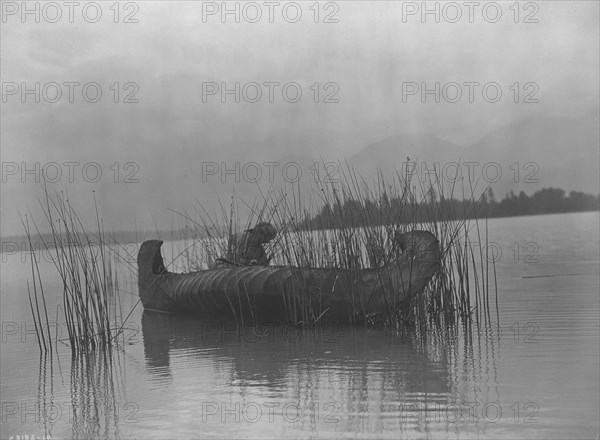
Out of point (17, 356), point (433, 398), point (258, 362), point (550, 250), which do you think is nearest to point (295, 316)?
point (258, 362)

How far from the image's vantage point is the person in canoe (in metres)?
5.75

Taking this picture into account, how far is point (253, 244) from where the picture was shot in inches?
229

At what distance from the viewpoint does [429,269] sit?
4473mm

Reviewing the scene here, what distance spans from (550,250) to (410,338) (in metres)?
6.04

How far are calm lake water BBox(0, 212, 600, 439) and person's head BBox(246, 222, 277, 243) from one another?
764mm

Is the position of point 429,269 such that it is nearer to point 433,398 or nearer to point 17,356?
point 433,398

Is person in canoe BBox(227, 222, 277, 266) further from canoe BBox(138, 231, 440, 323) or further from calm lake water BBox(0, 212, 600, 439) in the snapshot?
calm lake water BBox(0, 212, 600, 439)

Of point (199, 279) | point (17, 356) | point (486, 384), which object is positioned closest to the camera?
point (486, 384)

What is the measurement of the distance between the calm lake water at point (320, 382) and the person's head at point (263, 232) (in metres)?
0.76
